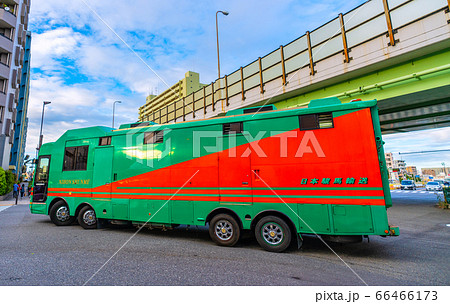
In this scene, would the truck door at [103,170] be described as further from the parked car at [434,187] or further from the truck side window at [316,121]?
the parked car at [434,187]

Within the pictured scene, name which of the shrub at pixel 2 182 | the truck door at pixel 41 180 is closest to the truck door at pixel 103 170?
the truck door at pixel 41 180

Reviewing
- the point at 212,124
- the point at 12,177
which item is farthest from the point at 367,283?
the point at 12,177

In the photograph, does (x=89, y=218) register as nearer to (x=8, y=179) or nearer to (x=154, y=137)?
(x=154, y=137)

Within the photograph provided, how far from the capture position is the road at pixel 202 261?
3.95 meters

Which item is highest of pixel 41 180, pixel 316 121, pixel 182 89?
pixel 182 89

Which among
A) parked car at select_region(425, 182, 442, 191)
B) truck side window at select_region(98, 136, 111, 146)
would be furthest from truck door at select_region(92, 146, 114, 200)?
parked car at select_region(425, 182, 442, 191)

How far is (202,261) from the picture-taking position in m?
4.87

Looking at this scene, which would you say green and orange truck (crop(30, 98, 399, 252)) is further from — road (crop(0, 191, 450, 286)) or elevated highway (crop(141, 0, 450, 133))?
elevated highway (crop(141, 0, 450, 133))

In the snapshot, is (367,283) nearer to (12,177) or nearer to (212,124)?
(212,124)

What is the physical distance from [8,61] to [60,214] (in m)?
31.5

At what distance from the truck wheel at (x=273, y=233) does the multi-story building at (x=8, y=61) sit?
3407 centimetres

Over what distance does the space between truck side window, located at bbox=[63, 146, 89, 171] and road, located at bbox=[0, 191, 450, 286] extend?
7.95 ft

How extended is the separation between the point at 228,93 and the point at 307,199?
570 inches

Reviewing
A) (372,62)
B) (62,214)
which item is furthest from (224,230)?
(372,62)
